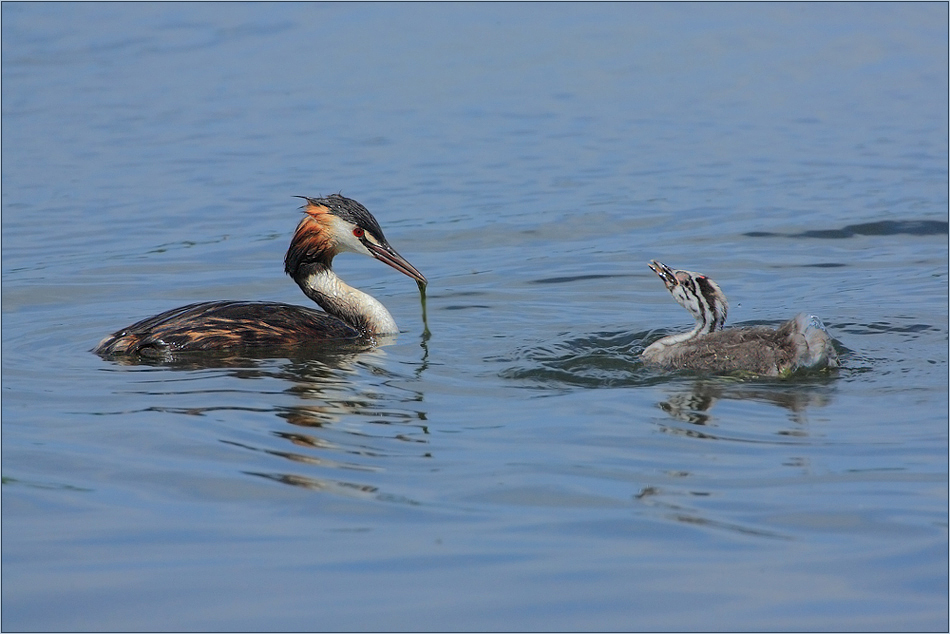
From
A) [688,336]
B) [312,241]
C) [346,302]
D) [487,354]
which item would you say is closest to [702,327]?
[688,336]

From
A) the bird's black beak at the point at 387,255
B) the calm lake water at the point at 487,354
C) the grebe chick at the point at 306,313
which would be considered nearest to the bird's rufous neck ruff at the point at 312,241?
the grebe chick at the point at 306,313

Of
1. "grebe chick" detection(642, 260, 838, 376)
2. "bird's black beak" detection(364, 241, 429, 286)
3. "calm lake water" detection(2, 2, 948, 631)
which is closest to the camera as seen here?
"calm lake water" detection(2, 2, 948, 631)

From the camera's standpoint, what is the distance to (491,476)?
639 cm

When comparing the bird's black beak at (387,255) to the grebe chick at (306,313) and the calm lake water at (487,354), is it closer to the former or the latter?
the grebe chick at (306,313)

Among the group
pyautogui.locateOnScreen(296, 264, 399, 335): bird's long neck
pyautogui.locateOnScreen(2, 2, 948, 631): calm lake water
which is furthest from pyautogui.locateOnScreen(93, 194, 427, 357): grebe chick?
pyautogui.locateOnScreen(2, 2, 948, 631): calm lake water

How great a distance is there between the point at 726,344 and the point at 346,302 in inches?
127

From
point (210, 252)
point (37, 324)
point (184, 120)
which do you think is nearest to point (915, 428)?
point (37, 324)

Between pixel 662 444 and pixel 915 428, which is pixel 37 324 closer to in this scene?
pixel 662 444

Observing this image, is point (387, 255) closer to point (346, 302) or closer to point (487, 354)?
point (346, 302)

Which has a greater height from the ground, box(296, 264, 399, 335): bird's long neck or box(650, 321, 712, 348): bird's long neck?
box(650, 321, 712, 348): bird's long neck

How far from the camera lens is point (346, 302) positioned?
33.8 ft

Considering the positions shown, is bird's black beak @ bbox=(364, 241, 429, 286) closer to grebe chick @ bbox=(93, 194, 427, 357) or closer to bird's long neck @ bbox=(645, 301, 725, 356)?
grebe chick @ bbox=(93, 194, 427, 357)

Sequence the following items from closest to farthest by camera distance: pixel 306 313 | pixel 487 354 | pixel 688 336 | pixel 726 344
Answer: pixel 726 344 → pixel 688 336 → pixel 487 354 → pixel 306 313

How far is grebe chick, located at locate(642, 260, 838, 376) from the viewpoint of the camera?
8.09m
